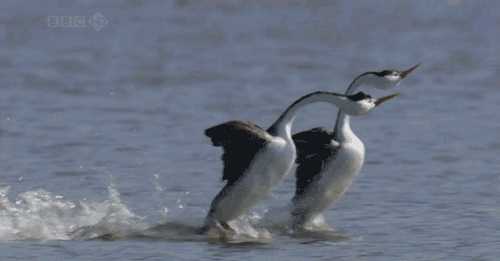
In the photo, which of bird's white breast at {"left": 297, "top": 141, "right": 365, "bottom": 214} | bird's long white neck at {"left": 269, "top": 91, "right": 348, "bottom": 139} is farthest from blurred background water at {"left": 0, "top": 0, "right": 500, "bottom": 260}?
bird's long white neck at {"left": 269, "top": 91, "right": 348, "bottom": 139}

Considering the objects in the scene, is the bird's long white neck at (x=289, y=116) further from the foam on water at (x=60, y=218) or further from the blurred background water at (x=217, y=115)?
the foam on water at (x=60, y=218)

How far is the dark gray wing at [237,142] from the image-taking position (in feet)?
43.2

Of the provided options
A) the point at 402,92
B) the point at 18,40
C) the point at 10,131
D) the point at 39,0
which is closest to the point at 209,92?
the point at 402,92

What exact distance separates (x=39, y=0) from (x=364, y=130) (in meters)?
14.3

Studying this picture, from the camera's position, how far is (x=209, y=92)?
2170 centimetres

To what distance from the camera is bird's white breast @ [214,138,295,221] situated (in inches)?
516

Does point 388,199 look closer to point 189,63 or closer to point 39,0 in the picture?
point 189,63

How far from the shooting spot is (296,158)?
14.0 meters

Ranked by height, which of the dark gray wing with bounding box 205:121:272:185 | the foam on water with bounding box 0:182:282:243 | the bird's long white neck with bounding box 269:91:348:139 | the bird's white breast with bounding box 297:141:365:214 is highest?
the bird's long white neck with bounding box 269:91:348:139

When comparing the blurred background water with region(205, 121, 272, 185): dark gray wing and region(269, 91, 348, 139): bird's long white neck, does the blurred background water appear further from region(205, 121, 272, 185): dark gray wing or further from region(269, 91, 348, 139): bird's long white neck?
region(269, 91, 348, 139): bird's long white neck

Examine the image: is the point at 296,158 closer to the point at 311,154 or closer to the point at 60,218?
the point at 311,154

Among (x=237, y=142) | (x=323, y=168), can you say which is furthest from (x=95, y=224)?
(x=323, y=168)

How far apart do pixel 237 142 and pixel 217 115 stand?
647 cm

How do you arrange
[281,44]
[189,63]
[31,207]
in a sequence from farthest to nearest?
[281,44]
[189,63]
[31,207]
